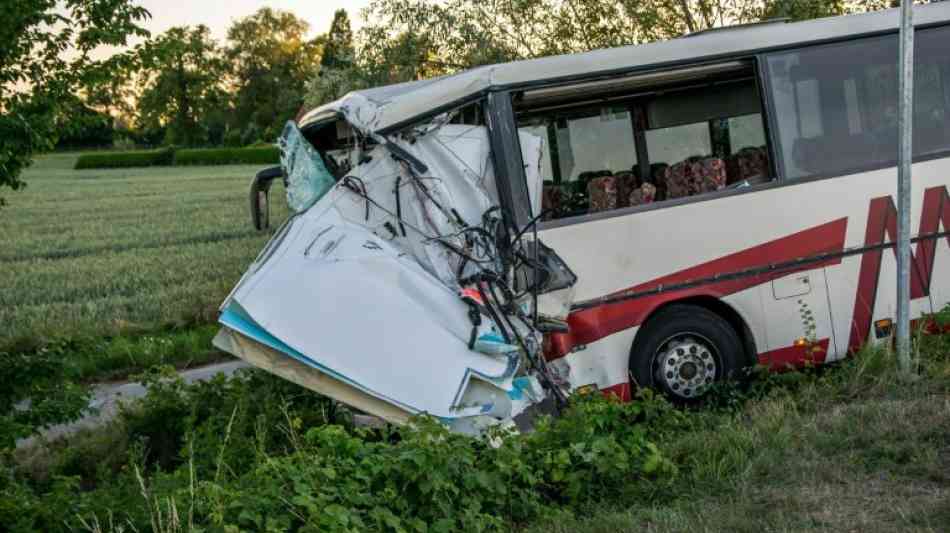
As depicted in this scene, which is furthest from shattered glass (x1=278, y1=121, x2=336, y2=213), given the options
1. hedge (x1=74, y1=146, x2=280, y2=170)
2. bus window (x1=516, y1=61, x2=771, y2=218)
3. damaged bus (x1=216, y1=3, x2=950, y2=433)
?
hedge (x1=74, y1=146, x2=280, y2=170)

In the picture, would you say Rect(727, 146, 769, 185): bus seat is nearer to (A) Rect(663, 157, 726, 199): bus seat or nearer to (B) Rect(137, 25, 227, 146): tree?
(A) Rect(663, 157, 726, 199): bus seat

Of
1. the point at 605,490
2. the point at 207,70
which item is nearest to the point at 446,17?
the point at 605,490

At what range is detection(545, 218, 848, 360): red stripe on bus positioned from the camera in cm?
771

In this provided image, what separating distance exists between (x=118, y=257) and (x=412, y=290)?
654 inches

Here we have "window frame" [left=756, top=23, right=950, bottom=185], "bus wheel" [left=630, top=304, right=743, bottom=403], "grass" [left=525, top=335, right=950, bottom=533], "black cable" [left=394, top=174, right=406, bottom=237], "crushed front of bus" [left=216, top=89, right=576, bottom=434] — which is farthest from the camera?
"window frame" [left=756, top=23, right=950, bottom=185]

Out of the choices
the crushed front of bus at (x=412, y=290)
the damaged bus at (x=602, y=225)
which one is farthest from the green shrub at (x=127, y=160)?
the crushed front of bus at (x=412, y=290)

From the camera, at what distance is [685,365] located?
26.7 ft

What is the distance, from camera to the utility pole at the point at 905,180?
24.4ft

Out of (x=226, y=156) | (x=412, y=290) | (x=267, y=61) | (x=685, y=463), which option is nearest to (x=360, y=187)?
(x=412, y=290)

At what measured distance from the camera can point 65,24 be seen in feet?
24.5

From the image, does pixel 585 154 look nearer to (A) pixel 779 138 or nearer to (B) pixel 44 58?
(A) pixel 779 138

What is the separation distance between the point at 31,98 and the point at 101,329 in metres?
6.53

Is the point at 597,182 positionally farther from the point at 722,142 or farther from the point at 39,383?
the point at 39,383

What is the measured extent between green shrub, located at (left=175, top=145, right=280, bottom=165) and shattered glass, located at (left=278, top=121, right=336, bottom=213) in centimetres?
6585
